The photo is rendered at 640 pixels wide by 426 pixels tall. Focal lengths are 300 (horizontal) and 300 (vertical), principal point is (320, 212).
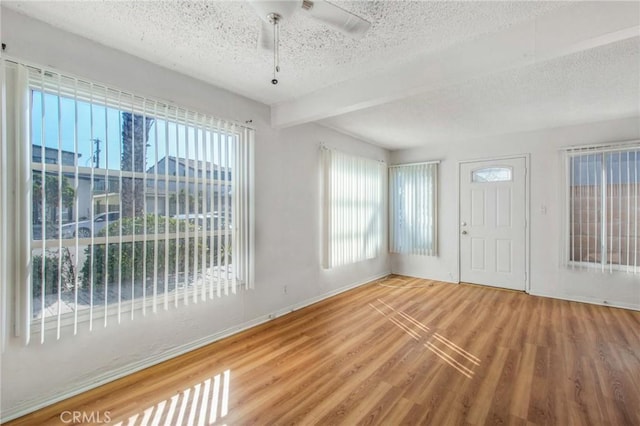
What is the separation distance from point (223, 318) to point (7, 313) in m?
1.63

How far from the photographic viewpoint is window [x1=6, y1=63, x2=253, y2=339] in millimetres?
1970

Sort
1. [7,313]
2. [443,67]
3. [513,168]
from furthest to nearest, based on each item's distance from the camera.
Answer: [513,168] → [443,67] → [7,313]

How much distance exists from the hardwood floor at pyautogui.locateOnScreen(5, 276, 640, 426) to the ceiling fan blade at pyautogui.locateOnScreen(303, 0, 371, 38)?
2287 millimetres

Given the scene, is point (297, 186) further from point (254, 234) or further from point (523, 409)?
point (523, 409)

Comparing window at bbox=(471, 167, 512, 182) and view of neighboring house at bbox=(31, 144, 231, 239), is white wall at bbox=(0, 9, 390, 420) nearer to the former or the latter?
view of neighboring house at bbox=(31, 144, 231, 239)

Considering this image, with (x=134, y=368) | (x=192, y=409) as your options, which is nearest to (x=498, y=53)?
(x=192, y=409)

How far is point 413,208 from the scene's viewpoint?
18.6 feet

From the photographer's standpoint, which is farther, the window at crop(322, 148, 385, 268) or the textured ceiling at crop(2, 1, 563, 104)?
the window at crop(322, 148, 385, 268)

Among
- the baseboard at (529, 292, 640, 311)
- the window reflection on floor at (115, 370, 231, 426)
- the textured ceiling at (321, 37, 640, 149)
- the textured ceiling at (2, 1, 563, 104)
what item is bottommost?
the window reflection on floor at (115, 370, 231, 426)

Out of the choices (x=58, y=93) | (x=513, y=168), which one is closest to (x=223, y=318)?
(x=58, y=93)

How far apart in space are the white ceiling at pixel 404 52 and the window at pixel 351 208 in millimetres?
1153

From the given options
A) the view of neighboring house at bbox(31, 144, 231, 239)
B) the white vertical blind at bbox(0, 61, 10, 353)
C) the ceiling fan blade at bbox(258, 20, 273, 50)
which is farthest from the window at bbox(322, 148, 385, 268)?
the white vertical blind at bbox(0, 61, 10, 353)

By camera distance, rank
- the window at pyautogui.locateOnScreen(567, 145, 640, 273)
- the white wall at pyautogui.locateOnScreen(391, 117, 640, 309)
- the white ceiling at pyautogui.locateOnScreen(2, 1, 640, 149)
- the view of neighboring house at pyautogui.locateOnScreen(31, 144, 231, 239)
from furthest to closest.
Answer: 1. the white wall at pyautogui.locateOnScreen(391, 117, 640, 309)
2. the window at pyautogui.locateOnScreen(567, 145, 640, 273)
3. the view of neighboring house at pyautogui.locateOnScreen(31, 144, 231, 239)
4. the white ceiling at pyautogui.locateOnScreen(2, 1, 640, 149)

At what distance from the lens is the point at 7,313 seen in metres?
1.86
